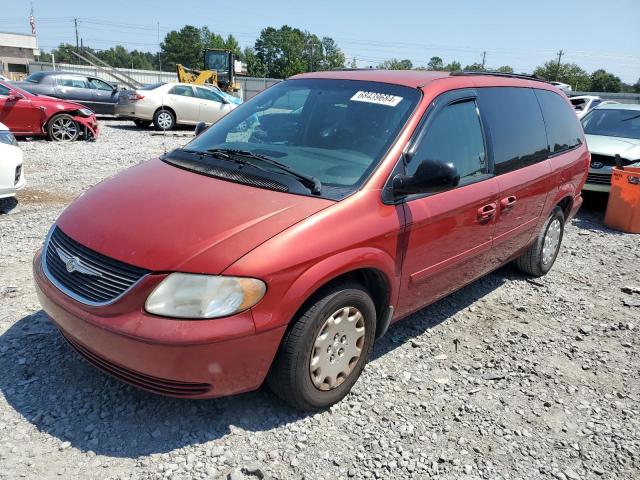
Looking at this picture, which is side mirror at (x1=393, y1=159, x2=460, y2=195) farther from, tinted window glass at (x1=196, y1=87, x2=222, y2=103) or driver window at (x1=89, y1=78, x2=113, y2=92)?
driver window at (x1=89, y1=78, x2=113, y2=92)

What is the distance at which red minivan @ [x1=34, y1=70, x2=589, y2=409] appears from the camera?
2.37 meters

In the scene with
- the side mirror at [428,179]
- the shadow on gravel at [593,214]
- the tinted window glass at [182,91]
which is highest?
the tinted window glass at [182,91]

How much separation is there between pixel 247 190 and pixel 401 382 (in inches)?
61.4

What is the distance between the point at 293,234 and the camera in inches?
99.4

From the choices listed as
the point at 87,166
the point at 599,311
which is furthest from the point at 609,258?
the point at 87,166

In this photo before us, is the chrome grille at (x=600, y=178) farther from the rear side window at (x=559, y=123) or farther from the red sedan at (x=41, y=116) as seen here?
the red sedan at (x=41, y=116)

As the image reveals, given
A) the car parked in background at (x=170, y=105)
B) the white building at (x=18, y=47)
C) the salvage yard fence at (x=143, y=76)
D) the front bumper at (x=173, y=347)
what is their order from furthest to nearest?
the white building at (x=18, y=47), the salvage yard fence at (x=143, y=76), the car parked in background at (x=170, y=105), the front bumper at (x=173, y=347)

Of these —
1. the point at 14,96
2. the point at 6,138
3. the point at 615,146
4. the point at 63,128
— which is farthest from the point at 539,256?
the point at 14,96

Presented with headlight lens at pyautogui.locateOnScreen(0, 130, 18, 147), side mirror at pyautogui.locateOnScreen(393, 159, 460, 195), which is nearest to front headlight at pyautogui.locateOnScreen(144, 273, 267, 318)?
side mirror at pyautogui.locateOnScreen(393, 159, 460, 195)

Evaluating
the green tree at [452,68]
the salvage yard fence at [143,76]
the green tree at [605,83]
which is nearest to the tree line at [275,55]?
the green tree at [605,83]

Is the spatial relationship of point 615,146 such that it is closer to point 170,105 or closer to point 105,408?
point 105,408

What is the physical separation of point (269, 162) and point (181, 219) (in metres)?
0.74

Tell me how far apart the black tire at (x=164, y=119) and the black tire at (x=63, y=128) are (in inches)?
151

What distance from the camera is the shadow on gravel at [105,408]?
2.62m
